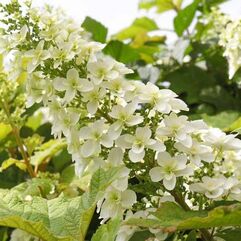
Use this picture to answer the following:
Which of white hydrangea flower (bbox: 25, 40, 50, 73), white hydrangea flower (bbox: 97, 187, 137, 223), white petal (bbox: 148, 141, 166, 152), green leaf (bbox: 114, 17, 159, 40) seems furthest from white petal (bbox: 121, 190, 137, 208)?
green leaf (bbox: 114, 17, 159, 40)

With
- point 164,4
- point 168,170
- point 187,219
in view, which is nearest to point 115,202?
point 168,170

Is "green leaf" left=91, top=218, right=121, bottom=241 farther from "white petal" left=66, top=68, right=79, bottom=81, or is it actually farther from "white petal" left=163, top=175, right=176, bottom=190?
"white petal" left=66, top=68, right=79, bottom=81

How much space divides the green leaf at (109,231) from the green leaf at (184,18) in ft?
6.00

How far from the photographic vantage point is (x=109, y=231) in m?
1.00

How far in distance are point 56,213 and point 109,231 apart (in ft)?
0.97

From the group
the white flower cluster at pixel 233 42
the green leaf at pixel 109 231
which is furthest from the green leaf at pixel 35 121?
the green leaf at pixel 109 231

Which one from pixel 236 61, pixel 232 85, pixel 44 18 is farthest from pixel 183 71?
pixel 44 18

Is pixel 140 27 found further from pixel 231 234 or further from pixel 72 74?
pixel 231 234

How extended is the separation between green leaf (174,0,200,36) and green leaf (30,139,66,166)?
0.97 metres

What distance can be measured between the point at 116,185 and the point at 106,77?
23cm

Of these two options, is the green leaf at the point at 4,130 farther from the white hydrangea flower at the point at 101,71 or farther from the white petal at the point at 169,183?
the white petal at the point at 169,183

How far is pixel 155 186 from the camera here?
3.99ft

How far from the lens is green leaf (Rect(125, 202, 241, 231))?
39.6 inches

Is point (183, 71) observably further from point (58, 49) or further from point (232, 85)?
point (58, 49)
